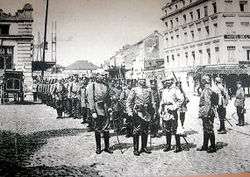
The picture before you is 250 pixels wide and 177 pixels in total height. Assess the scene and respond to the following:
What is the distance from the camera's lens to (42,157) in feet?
13.0

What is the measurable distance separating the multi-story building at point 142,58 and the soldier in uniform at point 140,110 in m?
0.85

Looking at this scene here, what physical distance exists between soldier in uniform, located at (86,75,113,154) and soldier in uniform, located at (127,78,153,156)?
31 cm

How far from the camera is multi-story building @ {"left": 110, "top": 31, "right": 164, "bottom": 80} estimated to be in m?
5.11

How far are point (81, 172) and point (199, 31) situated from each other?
3115 millimetres

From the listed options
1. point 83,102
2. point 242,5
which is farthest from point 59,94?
point 242,5

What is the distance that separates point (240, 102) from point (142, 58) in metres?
1.86

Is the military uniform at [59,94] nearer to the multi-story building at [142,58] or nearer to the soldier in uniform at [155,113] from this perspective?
the multi-story building at [142,58]

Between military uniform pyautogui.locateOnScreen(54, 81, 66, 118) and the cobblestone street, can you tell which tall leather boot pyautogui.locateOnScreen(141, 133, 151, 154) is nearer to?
the cobblestone street

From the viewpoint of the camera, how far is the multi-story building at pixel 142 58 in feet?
16.8

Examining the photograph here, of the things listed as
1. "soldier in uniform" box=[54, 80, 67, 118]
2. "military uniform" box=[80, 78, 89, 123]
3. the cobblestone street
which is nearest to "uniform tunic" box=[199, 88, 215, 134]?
the cobblestone street

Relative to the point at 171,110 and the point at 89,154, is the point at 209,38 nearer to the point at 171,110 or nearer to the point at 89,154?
the point at 171,110

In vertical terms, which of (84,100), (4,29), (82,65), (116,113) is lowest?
(116,113)

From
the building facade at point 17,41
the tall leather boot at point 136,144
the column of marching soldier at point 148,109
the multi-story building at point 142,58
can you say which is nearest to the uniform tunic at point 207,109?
the column of marching soldier at point 148,109

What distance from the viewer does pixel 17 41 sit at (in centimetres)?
459
